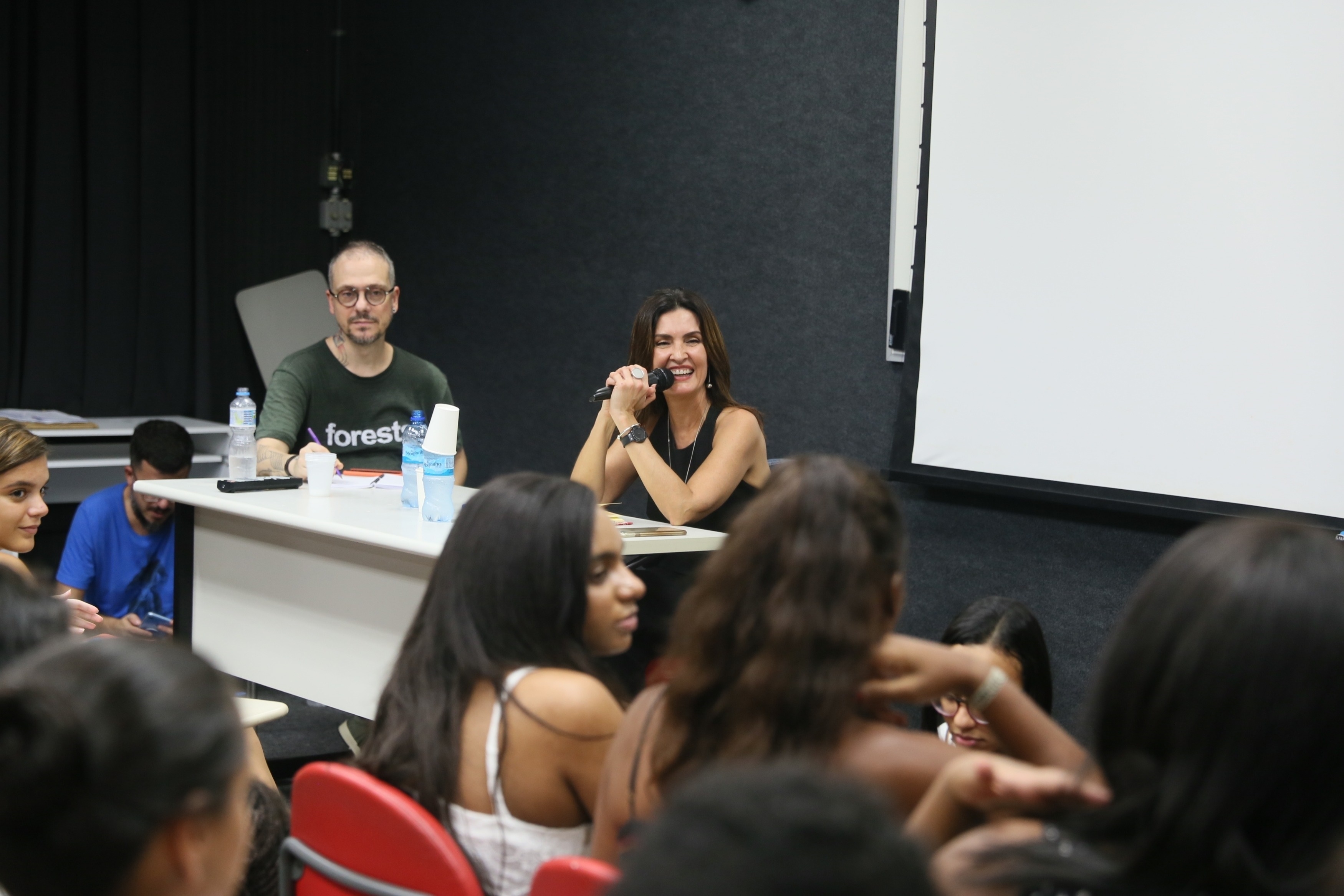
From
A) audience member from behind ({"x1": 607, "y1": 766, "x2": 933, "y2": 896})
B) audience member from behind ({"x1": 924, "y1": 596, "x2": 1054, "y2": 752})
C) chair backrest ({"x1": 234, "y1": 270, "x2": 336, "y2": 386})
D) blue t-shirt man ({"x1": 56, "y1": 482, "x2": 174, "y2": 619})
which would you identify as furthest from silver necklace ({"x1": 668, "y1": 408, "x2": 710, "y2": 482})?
chair backrest ({"x1": 234, "y1": 270, "x2": 336, "y2": 386})

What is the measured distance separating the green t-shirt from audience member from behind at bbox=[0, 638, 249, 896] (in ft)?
8.18

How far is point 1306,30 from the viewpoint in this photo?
8.52 ft

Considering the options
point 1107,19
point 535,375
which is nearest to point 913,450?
point 1107,19

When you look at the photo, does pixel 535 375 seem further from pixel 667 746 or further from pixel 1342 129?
pixel 667 746

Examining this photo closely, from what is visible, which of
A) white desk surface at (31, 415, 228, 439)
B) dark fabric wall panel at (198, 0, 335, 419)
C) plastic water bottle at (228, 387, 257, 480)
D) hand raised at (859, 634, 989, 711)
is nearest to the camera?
hand raised at (859, 634, 989, 711)

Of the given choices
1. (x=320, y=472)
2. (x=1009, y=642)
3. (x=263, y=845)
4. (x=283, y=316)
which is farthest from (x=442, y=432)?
(x=283, y=316)

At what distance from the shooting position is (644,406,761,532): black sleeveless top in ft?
9.14

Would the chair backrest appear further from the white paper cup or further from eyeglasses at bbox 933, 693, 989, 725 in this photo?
eyeglasses at bbox 933, 693, 989, 725

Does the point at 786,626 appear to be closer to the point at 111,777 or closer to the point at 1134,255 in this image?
the point at 111,777

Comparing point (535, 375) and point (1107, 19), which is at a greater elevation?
point (1107, 19)

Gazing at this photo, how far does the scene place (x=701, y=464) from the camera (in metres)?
2.82

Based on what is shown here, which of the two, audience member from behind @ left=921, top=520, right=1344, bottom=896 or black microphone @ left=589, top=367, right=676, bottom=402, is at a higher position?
black microphone @ left=589, top=367, right=676, bottom=402

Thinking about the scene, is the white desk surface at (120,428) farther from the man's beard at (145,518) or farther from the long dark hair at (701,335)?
the long dark hair at (701,335)

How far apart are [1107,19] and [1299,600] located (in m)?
2.48
